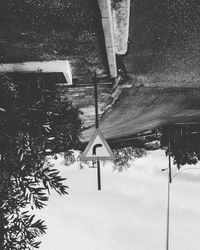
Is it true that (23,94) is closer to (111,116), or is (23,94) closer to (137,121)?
(111,116)

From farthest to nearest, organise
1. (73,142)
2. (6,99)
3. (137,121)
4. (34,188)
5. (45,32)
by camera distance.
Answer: (137,121) → (73,142) → (45,32) → (6,99) → (34,188)

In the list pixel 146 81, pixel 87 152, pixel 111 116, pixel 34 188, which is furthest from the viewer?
pixel 111 116

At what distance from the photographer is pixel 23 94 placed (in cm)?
418

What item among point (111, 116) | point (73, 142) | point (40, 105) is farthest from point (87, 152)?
point (111, 116)

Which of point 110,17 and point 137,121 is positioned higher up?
point 110,17

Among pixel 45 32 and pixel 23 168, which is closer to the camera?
pixel 23 168

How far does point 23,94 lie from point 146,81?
3229 millimetres

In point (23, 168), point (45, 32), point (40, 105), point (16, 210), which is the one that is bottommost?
point (16, 210)

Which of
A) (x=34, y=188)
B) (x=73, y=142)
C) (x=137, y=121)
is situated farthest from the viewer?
(x=137, y=121)

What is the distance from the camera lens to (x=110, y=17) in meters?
4.18

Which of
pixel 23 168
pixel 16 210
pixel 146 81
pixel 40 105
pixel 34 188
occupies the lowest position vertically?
pixel 16 210

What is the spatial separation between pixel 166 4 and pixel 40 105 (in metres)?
2.26

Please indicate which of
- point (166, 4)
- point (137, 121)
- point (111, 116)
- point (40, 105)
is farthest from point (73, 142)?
point (137, 121)

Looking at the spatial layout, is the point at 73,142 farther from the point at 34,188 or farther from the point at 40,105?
the point at 34,188
